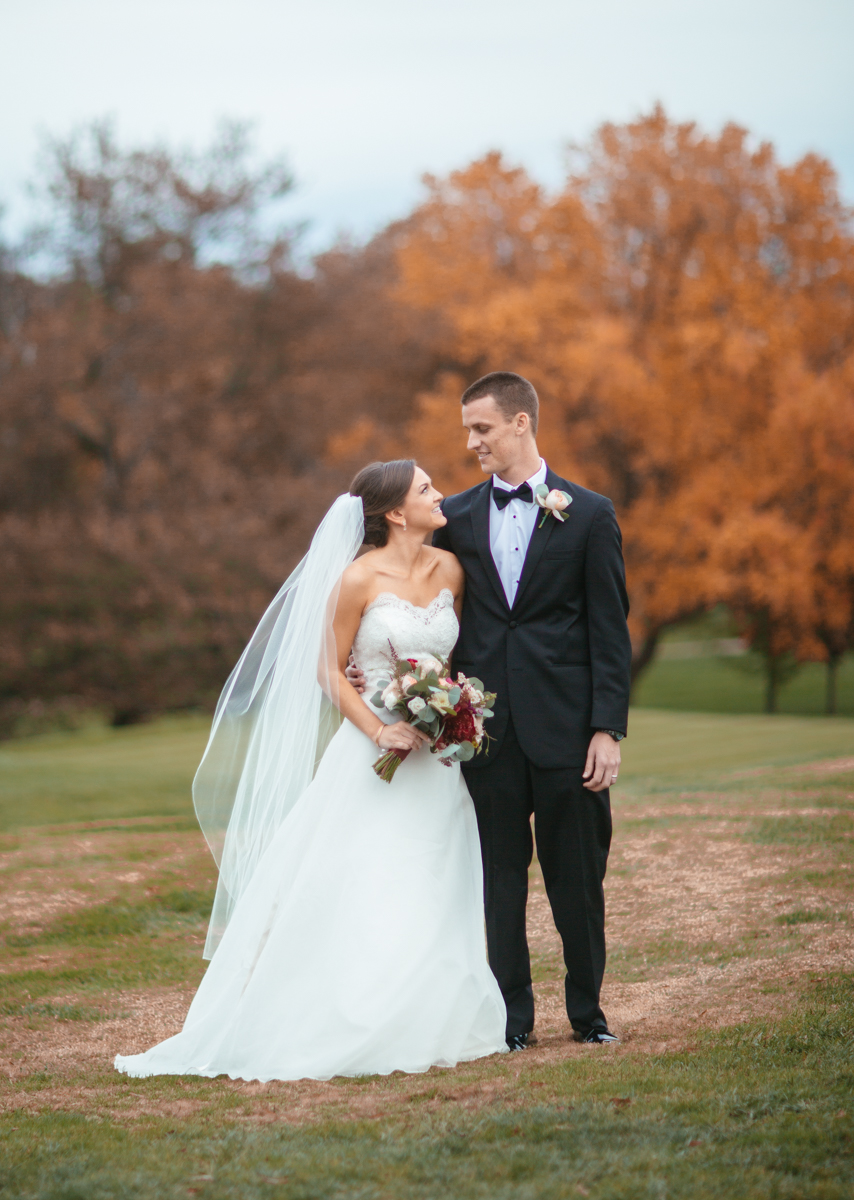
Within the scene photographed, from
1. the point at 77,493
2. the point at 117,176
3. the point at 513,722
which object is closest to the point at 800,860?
the point at 513,722

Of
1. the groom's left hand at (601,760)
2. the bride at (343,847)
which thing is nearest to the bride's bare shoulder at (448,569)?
the bride at (343,847)

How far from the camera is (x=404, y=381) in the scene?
24422 mm

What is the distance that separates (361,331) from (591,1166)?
2330 centimetres

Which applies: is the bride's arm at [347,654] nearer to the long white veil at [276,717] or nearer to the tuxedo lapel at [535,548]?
the long white veil at [276,717]

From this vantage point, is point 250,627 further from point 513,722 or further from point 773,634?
point 513,722

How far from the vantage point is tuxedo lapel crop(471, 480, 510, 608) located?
4242 millimetres

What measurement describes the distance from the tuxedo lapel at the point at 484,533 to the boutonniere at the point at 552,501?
0.78 ft

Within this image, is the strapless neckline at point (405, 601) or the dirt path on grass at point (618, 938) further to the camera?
the strapless neckline at point (405, 601)

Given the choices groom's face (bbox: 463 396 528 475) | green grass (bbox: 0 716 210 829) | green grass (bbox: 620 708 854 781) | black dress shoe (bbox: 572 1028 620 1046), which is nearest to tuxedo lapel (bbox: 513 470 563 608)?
Answer: groom's face (bbox: 463 396 528 475)

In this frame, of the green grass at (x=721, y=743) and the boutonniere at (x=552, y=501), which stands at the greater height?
the boutonniere at (x=552, y=501)

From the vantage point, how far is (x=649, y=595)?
64.7 feet

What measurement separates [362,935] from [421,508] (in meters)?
1.67

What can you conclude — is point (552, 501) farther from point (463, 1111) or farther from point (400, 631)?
point (463, 1111)

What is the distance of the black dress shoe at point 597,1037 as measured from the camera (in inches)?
164
